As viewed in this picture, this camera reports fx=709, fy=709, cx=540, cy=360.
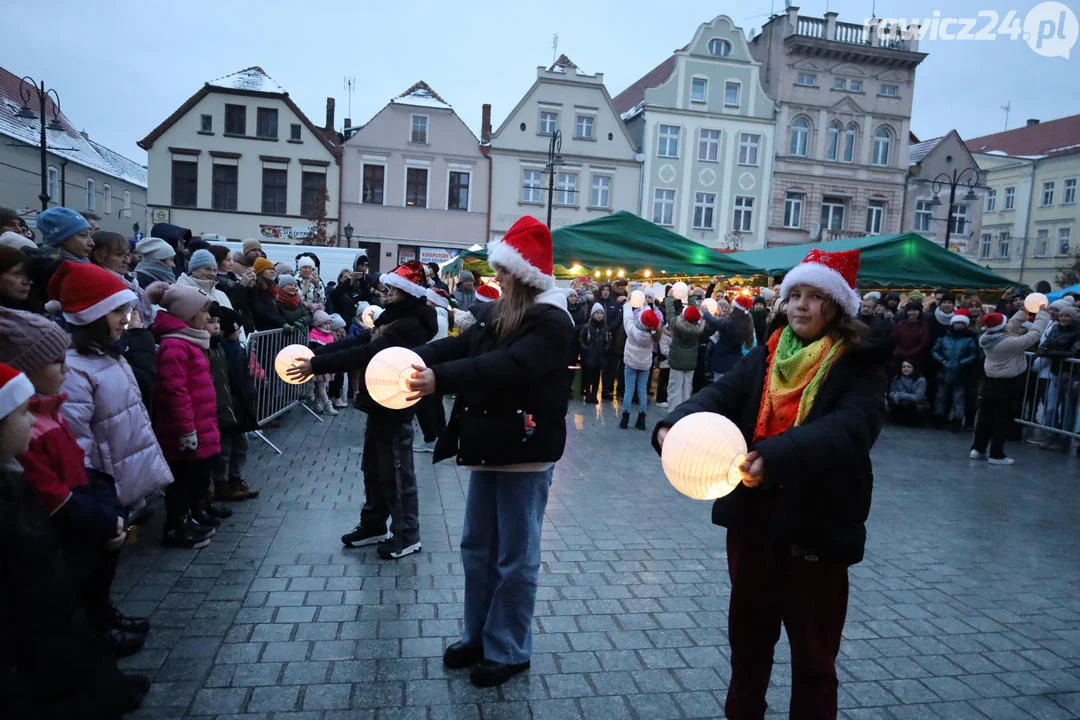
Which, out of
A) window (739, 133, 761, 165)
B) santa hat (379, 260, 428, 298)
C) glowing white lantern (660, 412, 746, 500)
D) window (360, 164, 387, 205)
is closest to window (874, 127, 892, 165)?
window (739, 133, 761, 165)

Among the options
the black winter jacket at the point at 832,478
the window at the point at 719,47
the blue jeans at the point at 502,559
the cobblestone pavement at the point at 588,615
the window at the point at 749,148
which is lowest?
the cobblestone pavement at the point at 588,615

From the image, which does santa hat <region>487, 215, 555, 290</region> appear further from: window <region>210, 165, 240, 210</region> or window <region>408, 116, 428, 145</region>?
window <region>210, 165, 240, 210</region>

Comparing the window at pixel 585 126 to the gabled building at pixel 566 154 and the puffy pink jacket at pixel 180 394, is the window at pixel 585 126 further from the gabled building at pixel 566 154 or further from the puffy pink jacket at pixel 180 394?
the puffy pink jacket at pixel 180 394

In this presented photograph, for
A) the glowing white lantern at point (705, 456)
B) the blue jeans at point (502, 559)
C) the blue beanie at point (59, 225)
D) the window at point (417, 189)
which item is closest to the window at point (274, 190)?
the window at point (417, 189)

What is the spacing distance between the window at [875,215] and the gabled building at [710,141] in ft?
20.1

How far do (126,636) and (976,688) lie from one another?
4.34 m

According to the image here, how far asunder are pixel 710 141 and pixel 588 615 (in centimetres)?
3638

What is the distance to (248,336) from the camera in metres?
7.94

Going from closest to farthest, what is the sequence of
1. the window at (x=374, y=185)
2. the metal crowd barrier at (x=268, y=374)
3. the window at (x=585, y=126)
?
the metal crowd barrier at (x=268, y=374) < the window at (x=374, y=185) < the window at (x=585, y=126)

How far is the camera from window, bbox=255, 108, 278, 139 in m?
35.0

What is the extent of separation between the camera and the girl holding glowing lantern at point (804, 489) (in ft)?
8.21

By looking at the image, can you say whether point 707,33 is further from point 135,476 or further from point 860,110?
point 135,476

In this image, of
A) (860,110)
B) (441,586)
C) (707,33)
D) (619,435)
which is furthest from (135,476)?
(860,110)

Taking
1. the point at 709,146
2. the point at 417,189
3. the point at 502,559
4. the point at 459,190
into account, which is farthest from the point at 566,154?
the point at 502,559
